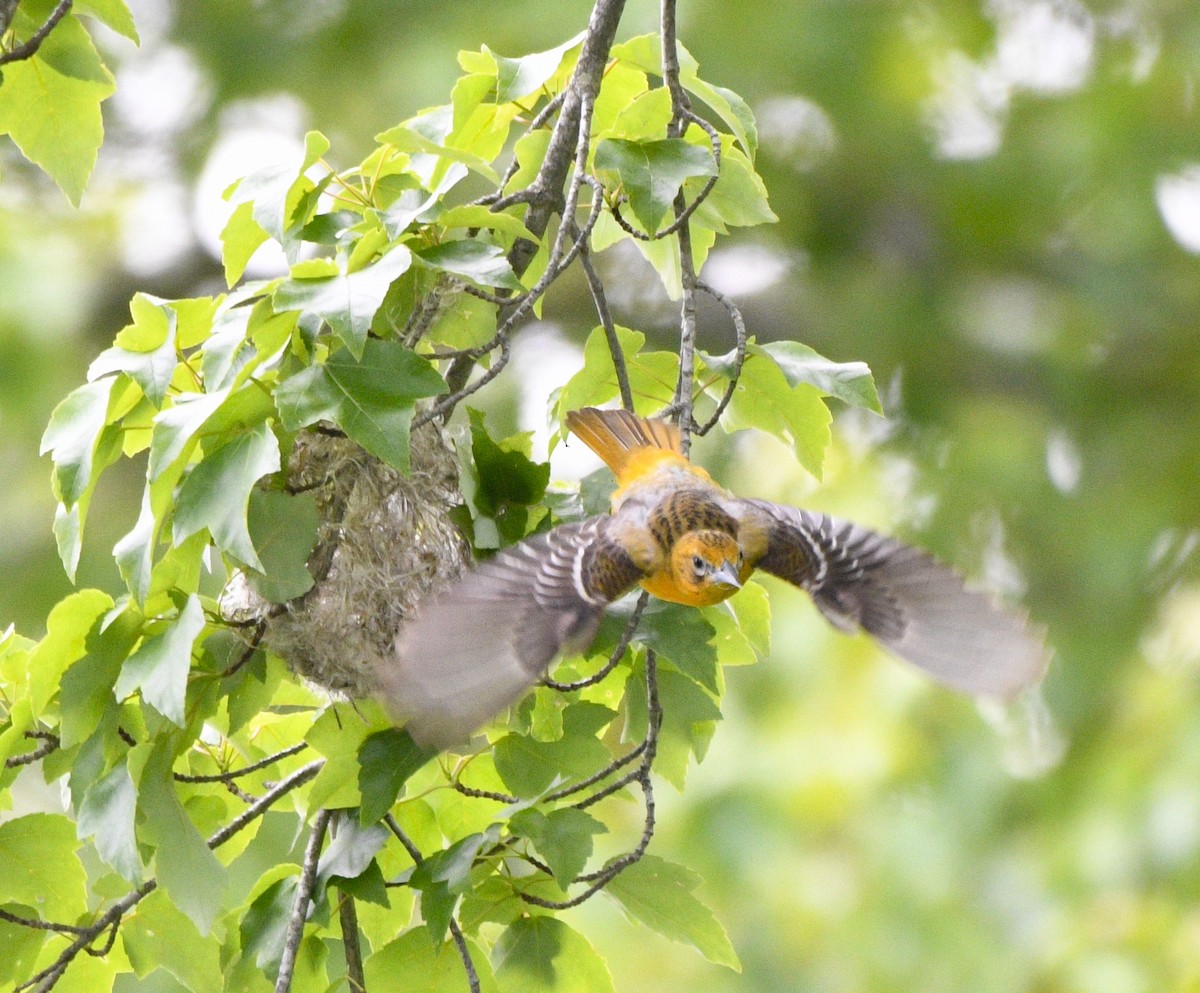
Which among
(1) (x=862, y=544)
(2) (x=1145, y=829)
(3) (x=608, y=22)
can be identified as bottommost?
(2) (x=1145, y=829)

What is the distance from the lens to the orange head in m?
1.66

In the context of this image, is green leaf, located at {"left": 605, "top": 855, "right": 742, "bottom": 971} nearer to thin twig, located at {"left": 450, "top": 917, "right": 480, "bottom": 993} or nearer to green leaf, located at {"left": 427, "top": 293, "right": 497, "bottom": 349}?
thin twig, located at {"left": 450, "top": 917, "right": 480, "bottom": 993}

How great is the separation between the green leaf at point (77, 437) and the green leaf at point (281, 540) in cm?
18

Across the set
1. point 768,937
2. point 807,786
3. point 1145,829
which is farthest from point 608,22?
point 768,937

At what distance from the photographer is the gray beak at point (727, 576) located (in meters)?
1.64

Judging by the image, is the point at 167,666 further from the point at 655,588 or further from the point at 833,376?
the point at 833,376

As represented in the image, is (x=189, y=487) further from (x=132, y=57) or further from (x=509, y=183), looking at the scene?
(x=132, y=57)

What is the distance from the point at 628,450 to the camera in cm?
188

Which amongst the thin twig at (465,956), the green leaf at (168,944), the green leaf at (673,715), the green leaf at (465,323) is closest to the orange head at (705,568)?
the green leaf at (673,715)

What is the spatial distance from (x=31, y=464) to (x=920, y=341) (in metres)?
3.03

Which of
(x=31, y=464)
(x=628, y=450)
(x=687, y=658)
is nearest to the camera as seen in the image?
(x=687, y=658)

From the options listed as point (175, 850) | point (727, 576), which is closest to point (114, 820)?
point (175, 850)

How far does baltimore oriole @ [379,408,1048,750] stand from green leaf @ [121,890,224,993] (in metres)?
0.42

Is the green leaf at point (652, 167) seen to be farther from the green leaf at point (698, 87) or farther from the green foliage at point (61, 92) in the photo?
the green foliage at point (61, 92)
